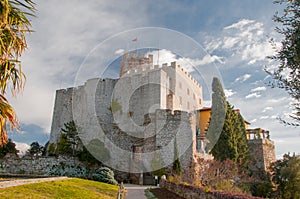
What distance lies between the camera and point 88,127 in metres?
27.5

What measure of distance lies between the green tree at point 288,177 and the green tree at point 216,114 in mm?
5559

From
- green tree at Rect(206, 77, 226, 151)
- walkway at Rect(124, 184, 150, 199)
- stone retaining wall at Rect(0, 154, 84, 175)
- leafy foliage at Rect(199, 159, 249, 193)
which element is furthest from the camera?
green tree at Rect(206, 77, 226, 151)

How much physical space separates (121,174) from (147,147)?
140 inches

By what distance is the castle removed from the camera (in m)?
19.4

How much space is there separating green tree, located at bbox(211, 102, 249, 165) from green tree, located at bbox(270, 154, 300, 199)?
3.53m

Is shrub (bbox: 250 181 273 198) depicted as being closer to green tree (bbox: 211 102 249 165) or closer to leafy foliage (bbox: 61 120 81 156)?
green tree (bbox: 211 102 249 165)

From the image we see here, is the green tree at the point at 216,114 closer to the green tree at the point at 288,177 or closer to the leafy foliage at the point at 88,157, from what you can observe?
the green tree at the point at 288,177

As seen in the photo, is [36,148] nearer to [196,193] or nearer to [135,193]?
[135,193]

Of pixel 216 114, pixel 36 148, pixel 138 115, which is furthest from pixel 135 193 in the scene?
pixel 36 148

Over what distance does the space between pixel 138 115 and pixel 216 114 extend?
7.54 meters

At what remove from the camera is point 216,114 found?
77.3 feet

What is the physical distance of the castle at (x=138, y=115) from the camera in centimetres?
1939

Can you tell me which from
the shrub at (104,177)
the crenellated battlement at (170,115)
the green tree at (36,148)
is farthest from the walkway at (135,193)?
the green tree at (36,148)

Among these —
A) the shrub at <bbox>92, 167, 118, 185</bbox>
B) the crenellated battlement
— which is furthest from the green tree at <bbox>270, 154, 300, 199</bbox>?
the shrub at <bbox>92, 167, 118, 185</bbox>
